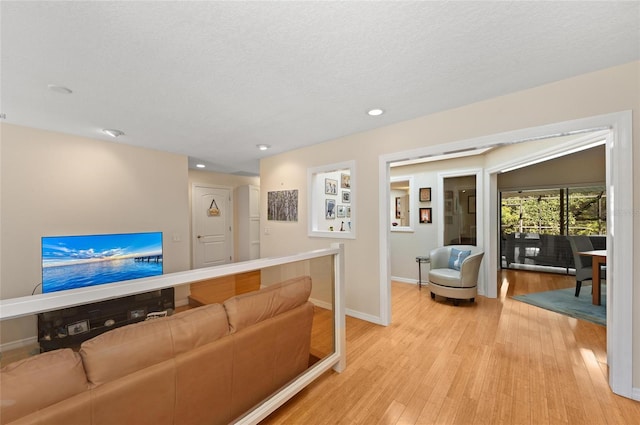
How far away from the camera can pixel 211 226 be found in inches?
236

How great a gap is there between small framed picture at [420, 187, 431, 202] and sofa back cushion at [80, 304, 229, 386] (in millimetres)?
4405

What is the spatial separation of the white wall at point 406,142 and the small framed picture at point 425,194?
2.10 m

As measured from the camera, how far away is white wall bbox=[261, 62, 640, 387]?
192cm

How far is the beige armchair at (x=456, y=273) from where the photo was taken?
3692mm

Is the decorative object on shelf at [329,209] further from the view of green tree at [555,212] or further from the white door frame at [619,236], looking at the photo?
the view of green tree at [555,212]

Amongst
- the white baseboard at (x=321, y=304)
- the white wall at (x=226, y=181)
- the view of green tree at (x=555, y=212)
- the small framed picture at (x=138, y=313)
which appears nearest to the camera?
the small framed picture at (x=138, y=313)

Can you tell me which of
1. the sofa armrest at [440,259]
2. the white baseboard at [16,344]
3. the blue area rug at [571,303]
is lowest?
the blue area rug at [571,303]

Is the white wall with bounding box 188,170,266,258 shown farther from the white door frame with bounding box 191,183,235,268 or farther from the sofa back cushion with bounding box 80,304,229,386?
the sofa back cushion with bounding box 80,304,229,386

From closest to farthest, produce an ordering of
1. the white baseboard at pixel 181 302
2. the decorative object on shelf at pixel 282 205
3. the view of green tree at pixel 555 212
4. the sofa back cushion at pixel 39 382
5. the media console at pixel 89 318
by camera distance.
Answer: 1. the sofa back cushion at pixel 39 382
2. the media console at pixel 89 318
3. the white baseboard at pixel 181 302
4. the decorative object on shelf at pixel 282 205
5. the view of green tree at pixel 555 212

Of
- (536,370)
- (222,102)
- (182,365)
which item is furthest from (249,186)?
(536,370)

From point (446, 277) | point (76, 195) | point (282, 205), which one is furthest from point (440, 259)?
point (76, 195)

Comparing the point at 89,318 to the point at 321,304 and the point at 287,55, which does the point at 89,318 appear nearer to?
the point at 321,304

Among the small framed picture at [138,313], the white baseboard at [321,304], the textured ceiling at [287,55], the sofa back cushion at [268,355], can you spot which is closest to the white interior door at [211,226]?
the textured ceiling at [287,55]

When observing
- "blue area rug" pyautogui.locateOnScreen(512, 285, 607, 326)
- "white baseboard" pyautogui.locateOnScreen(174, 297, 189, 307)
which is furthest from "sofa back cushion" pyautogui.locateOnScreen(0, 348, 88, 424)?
"blue area rug" pyautogui.locateOnScreen(512, 285, 607, 326)
